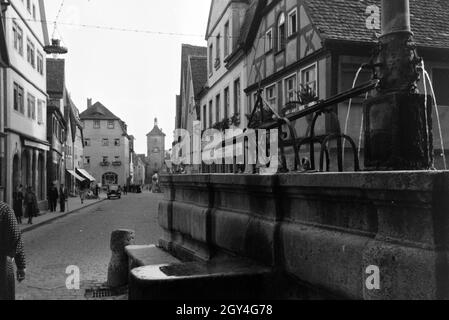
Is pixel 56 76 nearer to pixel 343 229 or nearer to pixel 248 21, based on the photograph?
pixel 248 21

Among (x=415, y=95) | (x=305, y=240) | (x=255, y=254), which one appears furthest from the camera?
(x=255, y=254)

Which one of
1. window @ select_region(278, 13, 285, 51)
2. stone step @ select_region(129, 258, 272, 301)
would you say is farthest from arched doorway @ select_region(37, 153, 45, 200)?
stone step @ select_region(129, 258, 272, 301)

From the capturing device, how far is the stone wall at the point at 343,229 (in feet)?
7.58

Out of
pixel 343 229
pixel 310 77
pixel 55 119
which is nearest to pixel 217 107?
pixel 310 77

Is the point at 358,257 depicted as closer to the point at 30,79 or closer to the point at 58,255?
the point at 58,255

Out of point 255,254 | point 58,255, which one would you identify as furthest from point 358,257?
A: point 58,255

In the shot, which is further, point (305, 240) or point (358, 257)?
point (305, 240)

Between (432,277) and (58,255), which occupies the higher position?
(432,277)

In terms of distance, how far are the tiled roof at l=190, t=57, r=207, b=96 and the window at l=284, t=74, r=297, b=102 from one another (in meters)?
18.2

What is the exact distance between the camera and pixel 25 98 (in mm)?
27844
